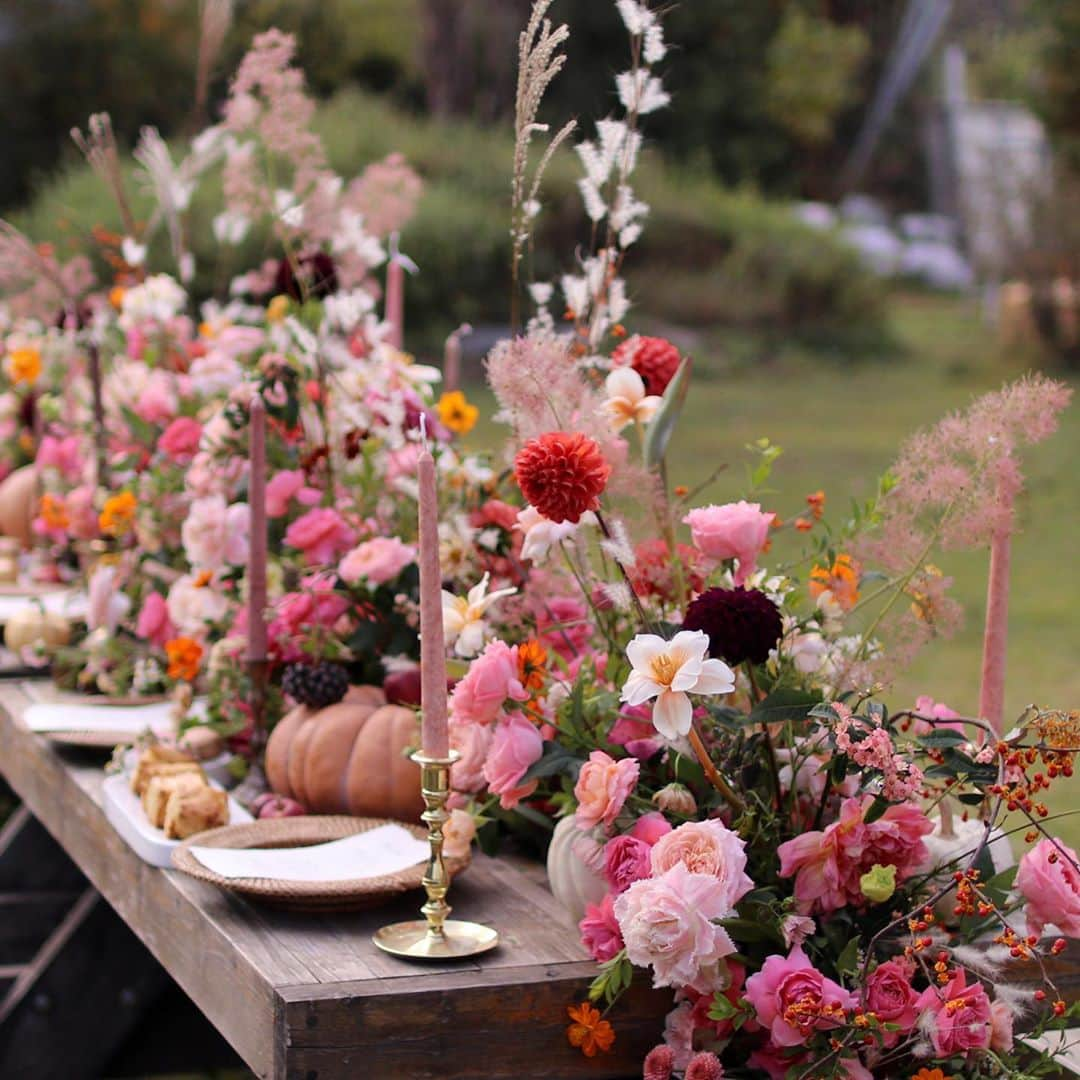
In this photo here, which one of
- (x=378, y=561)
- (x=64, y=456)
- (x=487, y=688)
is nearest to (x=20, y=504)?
(x=64, y=456)

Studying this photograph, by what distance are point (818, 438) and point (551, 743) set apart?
7.30 metres

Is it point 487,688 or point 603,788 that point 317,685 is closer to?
point 487,688

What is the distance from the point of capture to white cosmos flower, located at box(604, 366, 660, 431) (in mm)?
1821

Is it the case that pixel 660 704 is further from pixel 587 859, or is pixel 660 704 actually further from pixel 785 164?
pixel 785 164

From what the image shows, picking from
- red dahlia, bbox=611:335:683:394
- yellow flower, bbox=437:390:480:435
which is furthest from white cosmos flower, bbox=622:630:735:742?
yellow flower, bbox=437:390:480:435

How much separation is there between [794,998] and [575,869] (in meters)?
0.27

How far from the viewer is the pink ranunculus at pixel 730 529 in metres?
1.66

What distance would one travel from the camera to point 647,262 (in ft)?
41.1

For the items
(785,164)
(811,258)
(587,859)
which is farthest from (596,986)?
(785,164)

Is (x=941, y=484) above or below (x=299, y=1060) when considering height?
above

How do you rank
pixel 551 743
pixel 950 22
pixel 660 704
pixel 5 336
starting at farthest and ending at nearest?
pixel 950 22 → pixel 5 336 → pixel 551 743 → pixel 660 704

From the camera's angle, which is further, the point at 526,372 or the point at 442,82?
the point at 442,82

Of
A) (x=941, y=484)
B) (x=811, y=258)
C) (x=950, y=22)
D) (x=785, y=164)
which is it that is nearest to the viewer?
(x=941, y=484)

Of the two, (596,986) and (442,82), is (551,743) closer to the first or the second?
(596,986)
